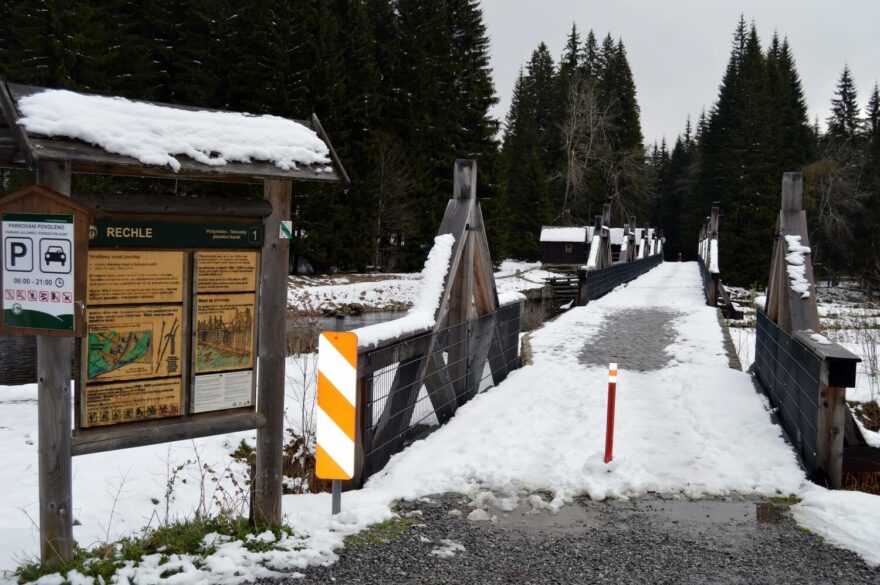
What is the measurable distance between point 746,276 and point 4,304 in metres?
60.2

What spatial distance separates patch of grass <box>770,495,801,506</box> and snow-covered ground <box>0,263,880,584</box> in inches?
3.5

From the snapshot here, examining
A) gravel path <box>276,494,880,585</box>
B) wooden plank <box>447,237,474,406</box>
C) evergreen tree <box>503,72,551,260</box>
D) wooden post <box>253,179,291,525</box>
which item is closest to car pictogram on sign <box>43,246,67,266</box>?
wooden post <box>253,179,291,525</box>

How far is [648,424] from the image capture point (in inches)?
278

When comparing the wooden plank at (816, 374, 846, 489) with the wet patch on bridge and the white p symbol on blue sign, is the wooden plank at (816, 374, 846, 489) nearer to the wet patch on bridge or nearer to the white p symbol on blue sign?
the wet patch on bridge

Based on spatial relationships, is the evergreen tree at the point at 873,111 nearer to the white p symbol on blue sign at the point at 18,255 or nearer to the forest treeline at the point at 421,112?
the forest treeline at the point at 421,112

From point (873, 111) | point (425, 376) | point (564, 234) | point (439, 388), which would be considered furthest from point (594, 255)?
point (873, 111)

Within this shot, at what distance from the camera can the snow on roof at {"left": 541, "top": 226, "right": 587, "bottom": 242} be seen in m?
52.9

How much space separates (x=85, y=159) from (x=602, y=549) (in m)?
3.48

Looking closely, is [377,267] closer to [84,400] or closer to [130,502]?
[130,502]

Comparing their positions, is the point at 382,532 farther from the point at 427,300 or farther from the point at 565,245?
the point at 565,245

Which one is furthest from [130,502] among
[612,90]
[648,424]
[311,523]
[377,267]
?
[612,90]

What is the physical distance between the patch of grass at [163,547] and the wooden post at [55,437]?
0.09 meters

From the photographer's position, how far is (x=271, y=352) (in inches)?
164

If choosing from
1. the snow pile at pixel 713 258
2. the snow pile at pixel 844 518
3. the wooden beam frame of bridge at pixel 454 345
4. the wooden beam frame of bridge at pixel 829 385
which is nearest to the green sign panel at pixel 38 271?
the wooden beam frame of bridge at pixel 454 345
